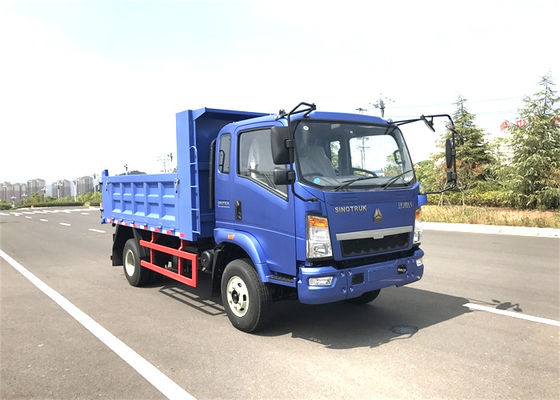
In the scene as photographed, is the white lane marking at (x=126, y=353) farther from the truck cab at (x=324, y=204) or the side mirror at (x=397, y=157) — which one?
the side mirror at (x=397, y=157)

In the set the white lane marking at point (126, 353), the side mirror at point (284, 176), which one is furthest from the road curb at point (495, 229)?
the white lane marking at point (126, 353)

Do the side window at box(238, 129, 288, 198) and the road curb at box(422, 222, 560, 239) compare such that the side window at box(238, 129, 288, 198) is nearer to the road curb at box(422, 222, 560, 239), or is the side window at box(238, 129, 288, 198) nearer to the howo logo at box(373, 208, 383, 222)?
the howo logo at box(373, 208, 383, 222)

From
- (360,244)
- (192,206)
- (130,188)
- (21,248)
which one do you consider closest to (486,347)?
(360,244)

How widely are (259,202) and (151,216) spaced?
270 cm

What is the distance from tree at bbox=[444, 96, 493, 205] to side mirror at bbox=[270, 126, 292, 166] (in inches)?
927

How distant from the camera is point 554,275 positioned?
787 centimetres

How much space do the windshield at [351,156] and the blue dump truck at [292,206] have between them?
0.01 metres

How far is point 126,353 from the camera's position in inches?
173

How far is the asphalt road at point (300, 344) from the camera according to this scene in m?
3.60

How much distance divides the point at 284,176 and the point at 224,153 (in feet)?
4.73

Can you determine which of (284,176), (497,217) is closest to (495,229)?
(497,217)

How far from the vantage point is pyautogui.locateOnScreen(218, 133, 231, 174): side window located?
532 cm

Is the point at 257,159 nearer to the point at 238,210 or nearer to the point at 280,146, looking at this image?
the point at 238,210

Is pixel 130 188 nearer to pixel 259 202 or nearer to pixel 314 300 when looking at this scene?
pixel 259 202
